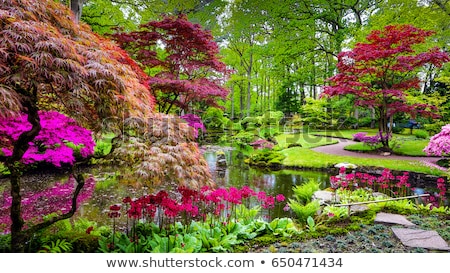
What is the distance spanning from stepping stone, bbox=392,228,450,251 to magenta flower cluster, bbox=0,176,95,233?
10.6ft

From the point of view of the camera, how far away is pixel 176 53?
14.6ft

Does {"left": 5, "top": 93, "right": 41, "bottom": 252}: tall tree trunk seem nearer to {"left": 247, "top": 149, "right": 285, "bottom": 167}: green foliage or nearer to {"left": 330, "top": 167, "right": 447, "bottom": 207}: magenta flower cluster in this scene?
{"left": 330, "top": 167, "right": 447, "bottom": 207}: magenta flower cluster

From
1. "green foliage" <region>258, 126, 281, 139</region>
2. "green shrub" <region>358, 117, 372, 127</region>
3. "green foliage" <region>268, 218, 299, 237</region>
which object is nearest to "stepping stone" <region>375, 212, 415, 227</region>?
"green foliage" <region>268, 218, 299, 237</region>

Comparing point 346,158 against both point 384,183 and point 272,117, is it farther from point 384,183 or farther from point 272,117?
point 272,117

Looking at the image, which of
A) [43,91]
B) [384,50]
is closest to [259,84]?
[384,50]

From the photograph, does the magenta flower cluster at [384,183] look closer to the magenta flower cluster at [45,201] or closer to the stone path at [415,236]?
the stone path at [415,236]

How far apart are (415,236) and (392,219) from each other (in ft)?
1.12

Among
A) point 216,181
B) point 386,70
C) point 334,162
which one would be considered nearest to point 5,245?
point 216,181

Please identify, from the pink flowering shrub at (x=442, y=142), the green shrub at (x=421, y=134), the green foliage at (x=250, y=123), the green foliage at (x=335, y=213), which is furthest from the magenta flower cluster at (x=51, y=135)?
the green shrub at (x=421, y=134)

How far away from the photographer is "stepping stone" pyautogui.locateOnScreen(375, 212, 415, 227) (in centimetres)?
216

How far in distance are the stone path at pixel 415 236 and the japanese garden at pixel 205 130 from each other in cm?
2
